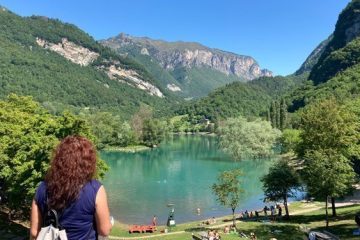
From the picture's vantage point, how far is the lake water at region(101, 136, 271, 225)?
53.9 metres

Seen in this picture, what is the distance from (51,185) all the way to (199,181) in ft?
237

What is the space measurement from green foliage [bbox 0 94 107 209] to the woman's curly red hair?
25449 mm

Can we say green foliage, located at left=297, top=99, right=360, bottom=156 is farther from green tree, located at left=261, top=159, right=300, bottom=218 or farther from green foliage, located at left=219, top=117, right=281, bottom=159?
green foliage, located at left=219, top=117, right=281, bottom=159

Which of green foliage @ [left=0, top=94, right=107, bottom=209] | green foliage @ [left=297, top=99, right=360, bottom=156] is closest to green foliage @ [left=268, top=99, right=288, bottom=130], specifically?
green foliage @ [left=297, top=99, right=360, bottom=156]

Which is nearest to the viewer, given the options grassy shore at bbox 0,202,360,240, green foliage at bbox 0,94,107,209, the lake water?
green foliage at bbox 0,94,107,209

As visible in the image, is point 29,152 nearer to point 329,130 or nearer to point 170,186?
point 329,130

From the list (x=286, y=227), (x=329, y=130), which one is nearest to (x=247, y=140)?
(x=329, y=130)

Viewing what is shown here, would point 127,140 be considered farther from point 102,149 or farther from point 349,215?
point 349,215

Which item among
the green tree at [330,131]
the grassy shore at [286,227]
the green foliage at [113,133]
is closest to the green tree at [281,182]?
the grassy shore at [286,227]

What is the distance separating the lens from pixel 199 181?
3017 inches

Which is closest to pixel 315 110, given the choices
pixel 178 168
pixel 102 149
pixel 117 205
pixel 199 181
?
pixel 117 205

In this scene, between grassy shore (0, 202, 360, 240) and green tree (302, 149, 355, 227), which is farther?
green tree (302, 149, 355, 227)

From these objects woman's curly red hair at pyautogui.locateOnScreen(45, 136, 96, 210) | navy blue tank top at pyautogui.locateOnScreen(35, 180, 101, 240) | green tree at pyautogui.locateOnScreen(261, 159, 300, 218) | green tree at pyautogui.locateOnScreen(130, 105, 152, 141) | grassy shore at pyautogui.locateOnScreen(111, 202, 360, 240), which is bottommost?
grassy shore at pyautogui.locateOnScreen(111, 202, 360, 240)

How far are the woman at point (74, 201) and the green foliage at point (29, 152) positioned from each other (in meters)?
25.6
